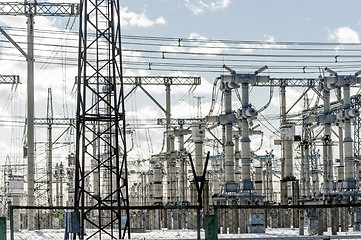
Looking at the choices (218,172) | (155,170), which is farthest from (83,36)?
(218,172)

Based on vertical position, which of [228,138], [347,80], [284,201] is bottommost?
[284,201]

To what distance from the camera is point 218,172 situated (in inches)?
2080

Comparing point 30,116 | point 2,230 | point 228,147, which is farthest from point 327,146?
point 2,230

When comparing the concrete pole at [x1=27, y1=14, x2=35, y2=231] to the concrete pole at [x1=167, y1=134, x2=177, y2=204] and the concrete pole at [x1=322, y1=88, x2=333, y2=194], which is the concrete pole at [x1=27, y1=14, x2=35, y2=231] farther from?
the concrete pole at [x1=322, y1=88, x2=333, y2=194]

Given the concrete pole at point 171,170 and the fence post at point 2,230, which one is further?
the concrete pole at point 171,170

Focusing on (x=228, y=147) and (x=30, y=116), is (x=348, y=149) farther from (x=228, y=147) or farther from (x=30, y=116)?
(x=30, y=116)

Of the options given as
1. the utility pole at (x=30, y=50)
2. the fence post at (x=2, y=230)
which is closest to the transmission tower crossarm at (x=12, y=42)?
the utility pole at (x=30, y=50)

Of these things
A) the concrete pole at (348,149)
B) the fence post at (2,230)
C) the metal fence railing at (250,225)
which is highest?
the concrete pole at (348,149)

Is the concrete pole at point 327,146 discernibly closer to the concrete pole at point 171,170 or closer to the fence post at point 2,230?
the concrete pole at point 171,170

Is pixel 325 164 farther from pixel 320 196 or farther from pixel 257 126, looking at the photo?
pixel 257 126

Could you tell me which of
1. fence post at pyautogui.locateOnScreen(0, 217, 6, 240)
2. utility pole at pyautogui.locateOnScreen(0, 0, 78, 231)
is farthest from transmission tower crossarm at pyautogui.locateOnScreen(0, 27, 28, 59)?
fence post at pyautogui.locateOnScreen(0, 217, 6, 240)

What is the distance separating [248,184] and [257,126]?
1179cm

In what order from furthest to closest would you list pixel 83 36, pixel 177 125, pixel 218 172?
pixel 218 172, pixel 177 125, pixel 83 36

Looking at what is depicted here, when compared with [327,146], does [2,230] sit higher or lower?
lower
